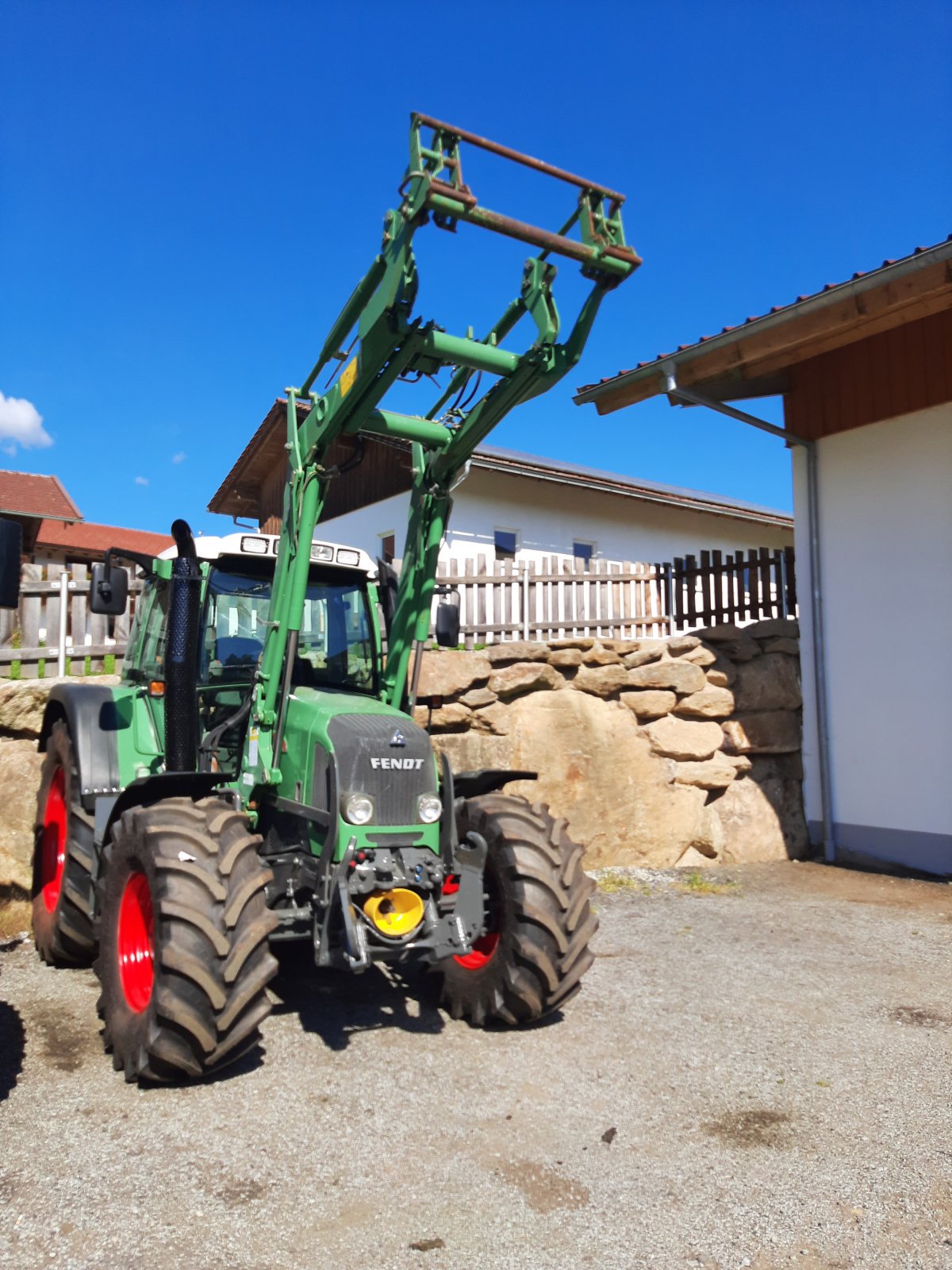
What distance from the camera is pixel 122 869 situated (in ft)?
13.9

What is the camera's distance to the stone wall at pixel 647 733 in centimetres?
853

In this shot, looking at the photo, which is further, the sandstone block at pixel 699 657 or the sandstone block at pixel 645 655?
the sandstone block at pixel 699 657

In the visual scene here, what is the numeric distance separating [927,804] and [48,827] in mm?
7195

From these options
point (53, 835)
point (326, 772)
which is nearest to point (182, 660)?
point (326, 772)

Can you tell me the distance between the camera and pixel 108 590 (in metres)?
4.94

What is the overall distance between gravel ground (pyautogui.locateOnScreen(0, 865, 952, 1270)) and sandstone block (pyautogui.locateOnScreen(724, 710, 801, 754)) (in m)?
3.78

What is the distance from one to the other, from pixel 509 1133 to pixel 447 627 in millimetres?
2701

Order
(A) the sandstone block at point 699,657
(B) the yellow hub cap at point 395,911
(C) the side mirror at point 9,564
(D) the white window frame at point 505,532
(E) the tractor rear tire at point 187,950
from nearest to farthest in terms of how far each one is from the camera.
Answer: (C) the side mirror at point 9,564 < (E) the tractor rear tire at point 187,950 < (B) the yellow hub cap at point 395,911 < (A) the sandstone block at point 699,657 < (D) the white window frame at point 505,532

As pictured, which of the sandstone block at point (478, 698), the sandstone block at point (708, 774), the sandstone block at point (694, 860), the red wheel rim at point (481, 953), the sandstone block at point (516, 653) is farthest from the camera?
the sandstone block at point (708, 774)

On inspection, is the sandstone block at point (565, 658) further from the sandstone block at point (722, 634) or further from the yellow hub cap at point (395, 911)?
the yellow hub cap at point (395, 911)

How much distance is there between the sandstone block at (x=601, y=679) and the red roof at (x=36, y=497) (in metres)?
20.8

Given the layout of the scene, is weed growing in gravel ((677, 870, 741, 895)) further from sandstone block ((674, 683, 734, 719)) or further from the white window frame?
the white window frame

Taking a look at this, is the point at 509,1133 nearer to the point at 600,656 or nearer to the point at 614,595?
the point at 600,656

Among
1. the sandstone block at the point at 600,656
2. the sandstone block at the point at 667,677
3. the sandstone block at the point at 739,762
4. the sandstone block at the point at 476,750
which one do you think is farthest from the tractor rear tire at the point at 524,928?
the sandstone block at the point at 739,762
